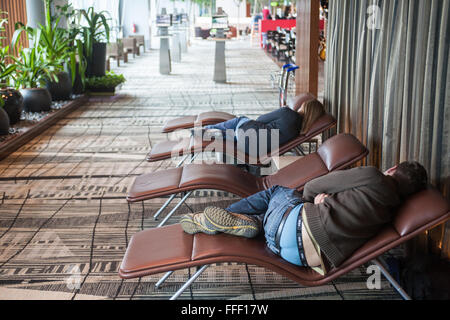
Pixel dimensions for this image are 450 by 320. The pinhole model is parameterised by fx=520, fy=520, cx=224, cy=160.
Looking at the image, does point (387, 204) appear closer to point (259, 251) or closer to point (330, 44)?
point (259, 251)

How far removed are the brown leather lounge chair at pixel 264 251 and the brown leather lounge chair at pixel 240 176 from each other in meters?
0.78

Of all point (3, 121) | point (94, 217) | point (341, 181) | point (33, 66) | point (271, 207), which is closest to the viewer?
point (341, 181)

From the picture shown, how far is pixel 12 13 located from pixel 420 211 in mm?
8390

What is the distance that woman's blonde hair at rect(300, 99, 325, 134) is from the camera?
14.0 ft

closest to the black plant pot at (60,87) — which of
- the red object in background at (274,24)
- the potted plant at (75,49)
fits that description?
the potted plant at (75,49)

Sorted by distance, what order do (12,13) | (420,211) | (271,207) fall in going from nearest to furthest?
(420,211)
(271,207)
(12,13)

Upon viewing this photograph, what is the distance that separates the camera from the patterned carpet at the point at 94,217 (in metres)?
2.69

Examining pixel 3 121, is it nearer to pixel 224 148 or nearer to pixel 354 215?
pixel 224 148

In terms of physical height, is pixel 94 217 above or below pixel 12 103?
below

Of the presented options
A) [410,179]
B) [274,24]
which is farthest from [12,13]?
[274,24]

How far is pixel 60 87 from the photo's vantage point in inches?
307

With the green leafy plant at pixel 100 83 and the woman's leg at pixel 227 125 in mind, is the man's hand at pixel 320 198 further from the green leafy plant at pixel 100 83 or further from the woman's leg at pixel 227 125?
the green leafy plant at pixel 100 83

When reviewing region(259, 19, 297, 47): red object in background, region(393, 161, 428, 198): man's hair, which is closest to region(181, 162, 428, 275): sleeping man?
region(393, 161, 428, 198): man's hair
